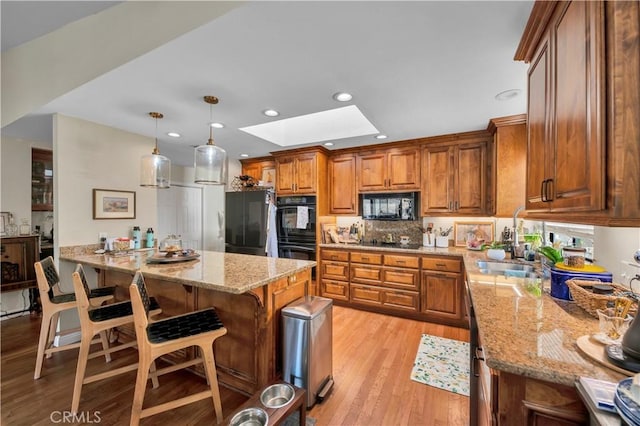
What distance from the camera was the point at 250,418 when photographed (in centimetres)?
140

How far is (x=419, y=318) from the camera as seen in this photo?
3348 mm

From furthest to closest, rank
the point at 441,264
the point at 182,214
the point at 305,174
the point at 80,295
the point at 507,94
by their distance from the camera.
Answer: the point at 182,214 < the point at 305,174 < the point at 441,264 < the point at 507,94 < the point at 80,295

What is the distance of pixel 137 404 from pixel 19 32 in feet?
10.1

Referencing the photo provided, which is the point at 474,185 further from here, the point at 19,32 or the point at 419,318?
the point at 19,32

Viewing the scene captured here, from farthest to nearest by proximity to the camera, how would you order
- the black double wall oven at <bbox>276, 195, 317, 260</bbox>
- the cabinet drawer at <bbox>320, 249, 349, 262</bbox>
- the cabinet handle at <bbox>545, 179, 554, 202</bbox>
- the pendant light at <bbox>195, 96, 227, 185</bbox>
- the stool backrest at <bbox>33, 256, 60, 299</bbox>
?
the black double wall oven at <bbox>276, 195, 317, 260</bbox> < the cabinet drawer at <bbox>320, 249, 349, 262</bbox> < the pendant light at <bbox>195, 96, 227, 185</bbox> < the stool backrest at <bbox>33, 256, 60, 299</bbox> < the cabinet handle at <bbox>545, 179, 554, 202</bbox>

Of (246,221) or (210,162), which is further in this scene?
(246,221)

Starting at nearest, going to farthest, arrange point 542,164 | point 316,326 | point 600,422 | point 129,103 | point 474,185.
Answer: point 600,422, point 542,164, point 316,326, point 129,103, point 474,185

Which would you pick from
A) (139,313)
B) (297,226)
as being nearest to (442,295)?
(297,226)

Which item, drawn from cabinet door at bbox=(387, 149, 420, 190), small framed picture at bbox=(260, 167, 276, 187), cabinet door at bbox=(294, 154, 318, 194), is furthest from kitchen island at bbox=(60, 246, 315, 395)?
small framed picture at bbox=(260, 167, 276, 187)

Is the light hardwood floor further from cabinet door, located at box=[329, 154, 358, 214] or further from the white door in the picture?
the white door

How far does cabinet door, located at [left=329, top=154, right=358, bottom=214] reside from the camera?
13.4 feet

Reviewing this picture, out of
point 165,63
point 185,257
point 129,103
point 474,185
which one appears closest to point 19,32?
point 129,103

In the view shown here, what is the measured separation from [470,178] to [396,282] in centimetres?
163

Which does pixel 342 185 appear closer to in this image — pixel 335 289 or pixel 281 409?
pixel 335 289
